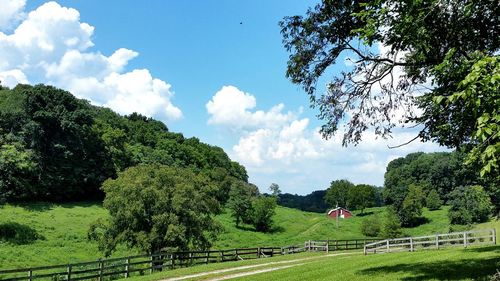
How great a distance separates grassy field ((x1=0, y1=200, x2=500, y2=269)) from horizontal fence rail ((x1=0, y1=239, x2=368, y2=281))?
4.83 meters

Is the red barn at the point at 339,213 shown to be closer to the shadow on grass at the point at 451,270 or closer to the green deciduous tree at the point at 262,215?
the green deciduous tree at the point at 262,215

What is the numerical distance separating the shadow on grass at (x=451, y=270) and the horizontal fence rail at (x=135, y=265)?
1446 cm

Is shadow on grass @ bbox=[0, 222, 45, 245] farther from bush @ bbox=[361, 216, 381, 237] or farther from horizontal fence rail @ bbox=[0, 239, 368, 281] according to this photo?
bush @ bbox=[361, 216, 381, 237]

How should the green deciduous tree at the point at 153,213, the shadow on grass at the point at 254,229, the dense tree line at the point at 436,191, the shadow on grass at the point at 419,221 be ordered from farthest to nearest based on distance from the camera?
the shadow on grass at the point at 419,221
the dense tree line at the point at 436,191
the shadow on grass at the point at 254,229
the green deciduous tree at the point at 153,213

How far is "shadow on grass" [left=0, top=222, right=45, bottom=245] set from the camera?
45.5 m

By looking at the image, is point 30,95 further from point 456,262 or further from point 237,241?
point 456,262

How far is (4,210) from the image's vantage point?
56.2m

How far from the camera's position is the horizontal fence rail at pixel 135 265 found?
22781 mm

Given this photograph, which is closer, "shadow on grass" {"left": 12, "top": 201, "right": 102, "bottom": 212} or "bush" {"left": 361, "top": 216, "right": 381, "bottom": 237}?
"shadow on grass" {"left": 12, "top": 201, "right": 102, "bottom": 212}

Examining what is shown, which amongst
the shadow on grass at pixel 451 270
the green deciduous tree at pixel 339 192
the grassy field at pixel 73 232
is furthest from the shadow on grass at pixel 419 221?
the shadow on grass at pixel 451 270

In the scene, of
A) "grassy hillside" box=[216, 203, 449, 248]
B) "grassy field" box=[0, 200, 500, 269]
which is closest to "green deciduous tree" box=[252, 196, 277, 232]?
"grassy hillside" box=[216, 203, 449, 248]

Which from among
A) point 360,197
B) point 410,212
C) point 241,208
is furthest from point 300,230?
point 360,197

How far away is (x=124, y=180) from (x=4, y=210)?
28988mm

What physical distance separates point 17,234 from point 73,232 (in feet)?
21.9
